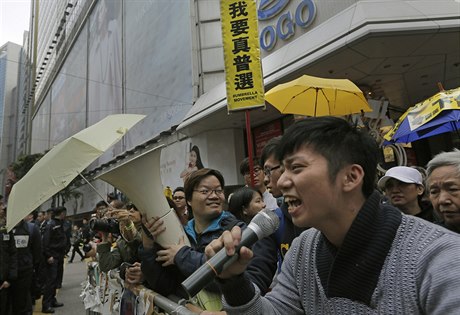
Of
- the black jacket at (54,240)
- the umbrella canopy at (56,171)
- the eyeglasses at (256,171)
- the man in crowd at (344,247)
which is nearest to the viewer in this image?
the man in crowd at (344,247)

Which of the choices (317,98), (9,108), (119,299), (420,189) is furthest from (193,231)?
(9,108)

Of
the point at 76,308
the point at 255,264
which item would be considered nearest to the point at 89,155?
the point at 255,264

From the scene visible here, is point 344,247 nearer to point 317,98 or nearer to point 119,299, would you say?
point 119,299

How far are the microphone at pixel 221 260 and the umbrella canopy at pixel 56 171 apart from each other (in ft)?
6.09

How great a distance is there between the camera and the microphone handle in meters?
1.11

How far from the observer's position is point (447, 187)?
1.95 m

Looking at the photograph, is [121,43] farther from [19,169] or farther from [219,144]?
[19,169]

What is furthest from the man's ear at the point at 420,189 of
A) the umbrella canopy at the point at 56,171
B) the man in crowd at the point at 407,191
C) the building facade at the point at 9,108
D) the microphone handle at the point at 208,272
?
the building facade at the point at 9,108

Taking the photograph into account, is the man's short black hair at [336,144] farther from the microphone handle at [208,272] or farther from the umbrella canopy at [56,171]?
the umbrella canopy at [56,171]

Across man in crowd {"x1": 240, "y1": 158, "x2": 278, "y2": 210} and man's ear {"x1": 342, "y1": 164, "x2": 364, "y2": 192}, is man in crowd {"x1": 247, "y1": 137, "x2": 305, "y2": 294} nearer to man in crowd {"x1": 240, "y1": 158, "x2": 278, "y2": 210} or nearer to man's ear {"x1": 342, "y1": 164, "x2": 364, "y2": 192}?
man's ear {"x1": 342, "y1": 164, "x2": 364, "y2": 192}

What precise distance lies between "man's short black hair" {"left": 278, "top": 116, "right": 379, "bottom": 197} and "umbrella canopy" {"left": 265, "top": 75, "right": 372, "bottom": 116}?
3.74 meters

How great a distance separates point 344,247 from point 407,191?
6.37 feet

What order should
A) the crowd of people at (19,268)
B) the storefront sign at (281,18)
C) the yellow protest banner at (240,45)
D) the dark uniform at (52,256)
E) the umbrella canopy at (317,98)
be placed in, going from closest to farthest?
the umbrella canopy at (317,98), the crowd of people at (19,268), the yellow protest banner at (240,45), the dark uniform at (52,256), the storefront sign at (281,18)

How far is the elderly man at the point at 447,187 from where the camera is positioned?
6.30ft
